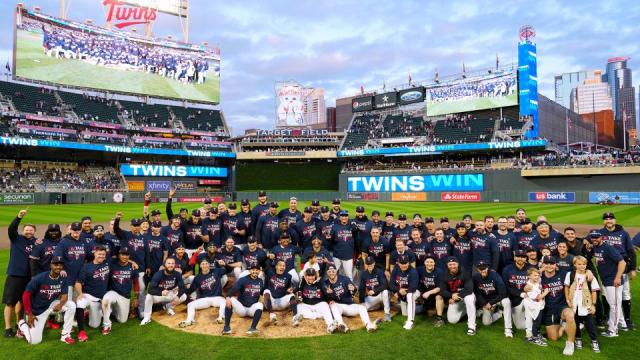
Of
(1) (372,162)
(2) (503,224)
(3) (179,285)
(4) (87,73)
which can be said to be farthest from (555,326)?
(4) (87,73)

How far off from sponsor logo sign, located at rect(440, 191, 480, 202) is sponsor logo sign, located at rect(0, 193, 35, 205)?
4649cm

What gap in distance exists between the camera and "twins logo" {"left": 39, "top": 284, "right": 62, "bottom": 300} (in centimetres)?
769

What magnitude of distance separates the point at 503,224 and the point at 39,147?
185ft

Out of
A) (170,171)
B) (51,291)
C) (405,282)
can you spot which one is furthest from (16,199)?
(405,282)

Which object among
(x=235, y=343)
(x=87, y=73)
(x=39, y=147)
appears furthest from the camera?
(x=87, y=73)

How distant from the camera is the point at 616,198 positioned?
3916 centimetres

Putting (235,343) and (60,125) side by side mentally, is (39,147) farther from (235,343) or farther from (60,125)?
(235,343)

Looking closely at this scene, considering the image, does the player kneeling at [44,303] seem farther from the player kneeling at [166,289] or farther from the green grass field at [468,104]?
the green grass field at [468,104]

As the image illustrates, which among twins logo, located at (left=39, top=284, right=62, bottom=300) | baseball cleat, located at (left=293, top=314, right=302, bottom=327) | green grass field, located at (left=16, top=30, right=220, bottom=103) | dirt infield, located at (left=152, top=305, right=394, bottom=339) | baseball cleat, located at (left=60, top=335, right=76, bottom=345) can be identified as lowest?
dirt infield, located at (left=152, top=305, right=394, bottom=339)

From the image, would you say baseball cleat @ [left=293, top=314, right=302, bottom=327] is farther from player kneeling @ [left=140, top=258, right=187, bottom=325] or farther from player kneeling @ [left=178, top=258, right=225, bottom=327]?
player kneeling @ [left=140, top=258, right=187, bottom=325]

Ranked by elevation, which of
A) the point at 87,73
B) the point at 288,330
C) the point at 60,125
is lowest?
the point at 288,330

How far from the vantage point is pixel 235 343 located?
24.2ft

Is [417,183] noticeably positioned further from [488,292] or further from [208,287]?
[208,287]

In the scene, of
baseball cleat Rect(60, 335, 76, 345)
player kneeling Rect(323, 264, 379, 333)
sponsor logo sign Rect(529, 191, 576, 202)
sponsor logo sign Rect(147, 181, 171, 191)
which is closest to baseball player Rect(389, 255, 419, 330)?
player kneeling Rect(323, 264, 379, 333)
